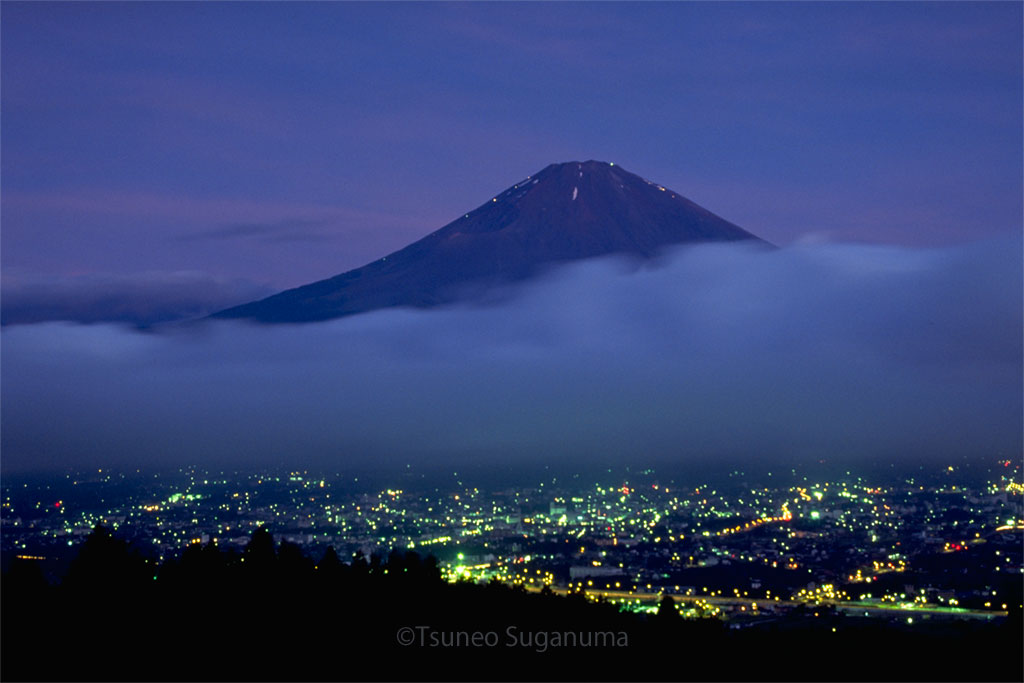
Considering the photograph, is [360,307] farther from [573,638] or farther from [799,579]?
[573,638]

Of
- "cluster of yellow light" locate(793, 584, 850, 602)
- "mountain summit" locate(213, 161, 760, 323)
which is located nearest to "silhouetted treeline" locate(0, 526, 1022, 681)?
"cluster of yellow light" locate(793, 584, 850, 602)

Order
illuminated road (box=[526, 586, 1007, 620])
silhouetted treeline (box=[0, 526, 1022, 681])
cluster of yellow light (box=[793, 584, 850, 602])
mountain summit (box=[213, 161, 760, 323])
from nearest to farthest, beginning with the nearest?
silhouetted treeline (box=[0, 526, 1022, 681]) < illuminated road (box=[526, 586, 1007, 620]) < cluster of yellow light (box=[793, 584, 850, 602]) < mountain summit (box=[213, 161, 760, 323])

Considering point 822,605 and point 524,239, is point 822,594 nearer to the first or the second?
point 822,605

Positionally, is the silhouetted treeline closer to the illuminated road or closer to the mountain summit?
the illuminated road

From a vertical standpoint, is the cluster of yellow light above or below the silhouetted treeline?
below

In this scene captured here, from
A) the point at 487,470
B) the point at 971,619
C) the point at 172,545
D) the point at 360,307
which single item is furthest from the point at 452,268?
the point at 971,619

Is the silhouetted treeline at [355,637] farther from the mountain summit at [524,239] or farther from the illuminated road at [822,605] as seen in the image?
the mountain summit at [524,239]

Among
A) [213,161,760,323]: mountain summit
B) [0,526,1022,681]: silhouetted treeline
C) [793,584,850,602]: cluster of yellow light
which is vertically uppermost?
[213,161,760,323]: mountain summit

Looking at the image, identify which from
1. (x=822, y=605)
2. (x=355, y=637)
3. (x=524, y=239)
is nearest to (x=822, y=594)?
(x=822, y=605)
